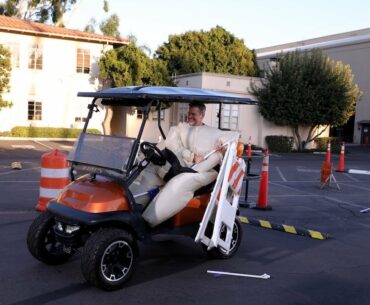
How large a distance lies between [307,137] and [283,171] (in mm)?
13284

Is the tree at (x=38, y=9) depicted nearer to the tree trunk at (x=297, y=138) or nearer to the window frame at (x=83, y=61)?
the window frame at (x=83, y=61)

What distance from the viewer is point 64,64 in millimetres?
29328

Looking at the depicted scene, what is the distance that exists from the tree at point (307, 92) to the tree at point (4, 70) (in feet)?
45.6

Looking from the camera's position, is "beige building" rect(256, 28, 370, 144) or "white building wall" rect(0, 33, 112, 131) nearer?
"white building wall" rect(0, 33, 112, 131)

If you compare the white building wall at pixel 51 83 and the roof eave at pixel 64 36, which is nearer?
the roof eave at pixel 64 36

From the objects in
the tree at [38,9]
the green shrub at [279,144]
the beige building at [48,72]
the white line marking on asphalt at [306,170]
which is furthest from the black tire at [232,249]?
the tree at [38,9]

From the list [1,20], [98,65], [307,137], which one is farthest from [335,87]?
[1,20]

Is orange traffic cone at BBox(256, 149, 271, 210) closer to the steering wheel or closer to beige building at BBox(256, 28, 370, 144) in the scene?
the steering wheel

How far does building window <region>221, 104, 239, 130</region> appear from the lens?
1077 inches

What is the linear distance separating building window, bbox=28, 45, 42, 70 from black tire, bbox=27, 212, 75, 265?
2495cm

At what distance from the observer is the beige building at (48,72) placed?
28156 millimetres

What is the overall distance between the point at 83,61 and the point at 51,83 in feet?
8.00

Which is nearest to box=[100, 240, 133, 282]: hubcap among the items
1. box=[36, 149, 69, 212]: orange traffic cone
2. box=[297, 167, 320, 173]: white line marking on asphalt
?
box=[36, 149, 69, 212]: orange traffic cone

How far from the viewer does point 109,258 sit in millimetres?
4895
